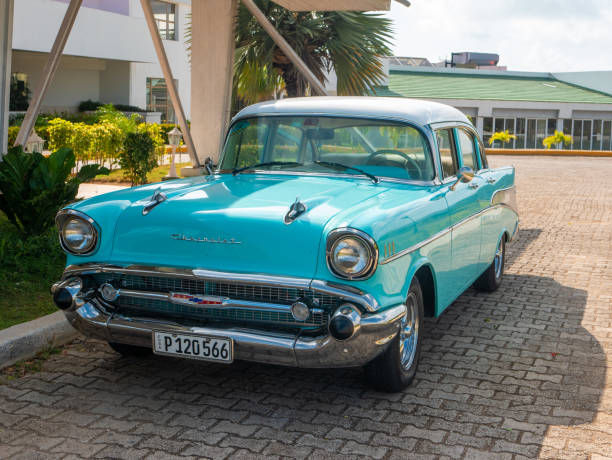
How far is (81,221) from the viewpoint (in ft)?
14.5

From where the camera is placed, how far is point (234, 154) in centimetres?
561

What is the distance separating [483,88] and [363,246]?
53.0 m

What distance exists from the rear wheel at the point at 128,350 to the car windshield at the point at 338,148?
142 cm

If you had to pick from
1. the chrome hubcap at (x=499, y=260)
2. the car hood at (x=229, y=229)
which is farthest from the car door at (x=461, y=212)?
the chrome hubcap at (x=499, y=260)

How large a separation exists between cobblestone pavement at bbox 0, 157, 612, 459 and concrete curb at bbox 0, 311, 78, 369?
5.2 inches

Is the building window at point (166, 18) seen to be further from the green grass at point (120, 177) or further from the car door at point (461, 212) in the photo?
the car door at point (461, 212)

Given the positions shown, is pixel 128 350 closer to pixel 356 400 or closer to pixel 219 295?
pixel 219 295

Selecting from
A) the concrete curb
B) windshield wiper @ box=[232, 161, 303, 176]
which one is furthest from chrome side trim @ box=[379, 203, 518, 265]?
the concrete curb

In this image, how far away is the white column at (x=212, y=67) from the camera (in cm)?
1375

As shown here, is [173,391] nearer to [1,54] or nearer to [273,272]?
[273,272]

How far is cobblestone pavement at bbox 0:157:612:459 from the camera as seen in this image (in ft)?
12.3

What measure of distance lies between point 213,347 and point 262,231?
2.15 feet

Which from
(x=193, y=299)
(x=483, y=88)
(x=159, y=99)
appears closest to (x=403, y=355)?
(x=193, y=299)

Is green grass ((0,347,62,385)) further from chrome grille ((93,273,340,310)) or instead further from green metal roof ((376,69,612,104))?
green metal roof ((376,69,612,104))
